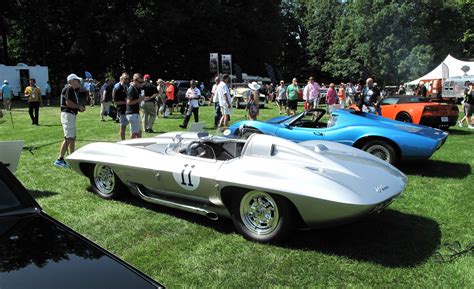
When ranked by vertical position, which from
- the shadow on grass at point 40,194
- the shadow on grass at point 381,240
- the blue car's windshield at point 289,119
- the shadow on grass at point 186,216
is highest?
the blue car's windshield at point 289,119

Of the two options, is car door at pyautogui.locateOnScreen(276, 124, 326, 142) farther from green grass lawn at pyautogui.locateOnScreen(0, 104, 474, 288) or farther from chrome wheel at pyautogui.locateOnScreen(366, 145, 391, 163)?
green grass lawn at pyautogui.locateOnScreen(0, 104, 474, 288)

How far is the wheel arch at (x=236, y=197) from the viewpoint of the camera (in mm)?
4375

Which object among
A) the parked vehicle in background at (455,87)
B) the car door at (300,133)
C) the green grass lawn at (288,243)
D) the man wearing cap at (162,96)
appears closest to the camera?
the green grass lawn at (288,243)

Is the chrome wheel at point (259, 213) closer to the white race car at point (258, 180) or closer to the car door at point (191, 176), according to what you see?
the white race car at point (258, 180)

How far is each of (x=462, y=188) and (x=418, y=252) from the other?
292 cm


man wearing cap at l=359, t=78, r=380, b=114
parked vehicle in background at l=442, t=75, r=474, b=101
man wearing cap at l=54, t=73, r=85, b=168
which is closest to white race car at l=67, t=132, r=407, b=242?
man wearing cap at l=54, t=73, r=85, b=168

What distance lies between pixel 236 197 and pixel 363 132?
12.8 ft

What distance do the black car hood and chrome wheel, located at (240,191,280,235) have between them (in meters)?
2.17

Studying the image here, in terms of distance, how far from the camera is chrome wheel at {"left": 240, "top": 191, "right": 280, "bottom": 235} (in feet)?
14.6

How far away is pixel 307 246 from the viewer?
457cm

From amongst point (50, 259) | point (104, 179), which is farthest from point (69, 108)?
point (50, 259)

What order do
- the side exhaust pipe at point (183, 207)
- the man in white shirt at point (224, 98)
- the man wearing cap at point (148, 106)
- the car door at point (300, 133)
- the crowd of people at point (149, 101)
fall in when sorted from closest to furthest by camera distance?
the side exhaust pipe at point (183, 207) → the car door at point (300, 133) → the crowd of people at point (149, 101) → the man in white shirt at point (224, 98) → the man wearing cap at point (148, 106)

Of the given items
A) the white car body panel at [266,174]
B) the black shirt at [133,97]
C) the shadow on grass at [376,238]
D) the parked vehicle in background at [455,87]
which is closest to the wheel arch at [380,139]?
the shadow on grass at [376,238]

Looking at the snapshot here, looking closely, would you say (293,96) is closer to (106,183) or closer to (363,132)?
(363,132)
